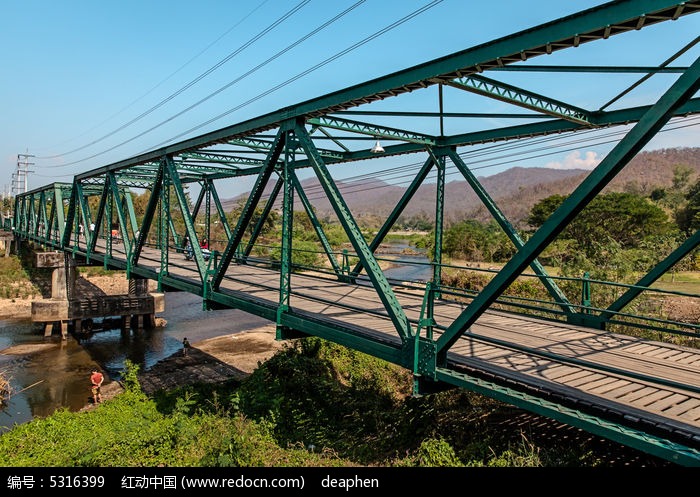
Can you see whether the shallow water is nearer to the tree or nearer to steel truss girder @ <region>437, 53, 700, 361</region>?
steel truss girder @ <region>437, 53, 700, 361</region>

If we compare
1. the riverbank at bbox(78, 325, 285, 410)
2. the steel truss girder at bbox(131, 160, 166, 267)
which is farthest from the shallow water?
the steel truss girder at bbox(131, 160, 166, 267)

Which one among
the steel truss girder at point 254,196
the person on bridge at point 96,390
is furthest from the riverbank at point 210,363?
the steel truss girder at point 254,196

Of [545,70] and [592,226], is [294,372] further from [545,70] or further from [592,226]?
[592,226]

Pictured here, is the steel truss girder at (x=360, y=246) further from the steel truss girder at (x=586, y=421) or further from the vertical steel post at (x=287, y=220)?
the steel truss girder at (x=586, y=421)

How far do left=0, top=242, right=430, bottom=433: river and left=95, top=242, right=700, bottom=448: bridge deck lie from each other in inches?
462

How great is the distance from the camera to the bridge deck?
512 cm

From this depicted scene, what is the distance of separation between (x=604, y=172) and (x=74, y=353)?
26727 millimetres

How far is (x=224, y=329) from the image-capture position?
28.3 m

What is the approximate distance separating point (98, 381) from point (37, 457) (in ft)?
24.0

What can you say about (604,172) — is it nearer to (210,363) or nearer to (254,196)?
(254,196)

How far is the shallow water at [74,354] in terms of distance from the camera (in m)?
17.4

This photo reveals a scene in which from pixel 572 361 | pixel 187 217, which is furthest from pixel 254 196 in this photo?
pixel 572 361

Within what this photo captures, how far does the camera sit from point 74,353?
24.0m

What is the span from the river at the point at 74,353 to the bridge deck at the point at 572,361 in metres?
11.7
